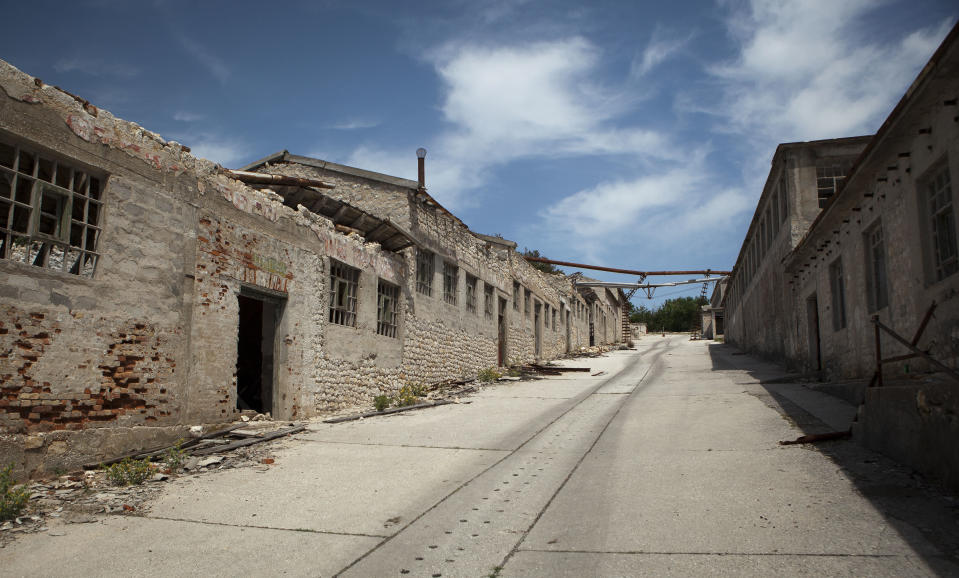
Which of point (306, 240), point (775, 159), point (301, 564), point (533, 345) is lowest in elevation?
point (301, 564)

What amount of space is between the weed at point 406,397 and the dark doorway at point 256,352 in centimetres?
282

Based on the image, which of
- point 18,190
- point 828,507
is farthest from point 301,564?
point 18,190

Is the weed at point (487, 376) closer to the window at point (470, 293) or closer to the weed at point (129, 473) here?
the window at point (470, 293)

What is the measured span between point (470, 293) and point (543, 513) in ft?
49.0

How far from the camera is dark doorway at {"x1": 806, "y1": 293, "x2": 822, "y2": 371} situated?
1602 cm

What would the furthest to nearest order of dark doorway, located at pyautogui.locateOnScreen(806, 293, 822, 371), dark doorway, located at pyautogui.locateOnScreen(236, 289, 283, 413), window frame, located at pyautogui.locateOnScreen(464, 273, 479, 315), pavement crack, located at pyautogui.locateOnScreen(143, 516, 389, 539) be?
window frame, located at pyautogui.locateOnScreen(464, 273, 479, 315) < dark doorway, located at pyautogui.locateOnScreen(806, 293, 822, 371) < dark doorway, located at pyautogui.locateOnScreen(236, 289, 283, 413) < pavement crack, located at pyautogui.locateOnScreen(143, 516, 389, 539)

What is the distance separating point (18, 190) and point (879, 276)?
12.2 m

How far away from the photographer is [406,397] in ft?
43.8

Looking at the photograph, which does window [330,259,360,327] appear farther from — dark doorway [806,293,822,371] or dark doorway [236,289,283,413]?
dark doorway [806,293,822,371]

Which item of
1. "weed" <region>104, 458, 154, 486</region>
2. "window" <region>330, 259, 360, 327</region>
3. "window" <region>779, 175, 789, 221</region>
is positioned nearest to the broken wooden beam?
"weed" <region>104, 458, 154, 486</region>

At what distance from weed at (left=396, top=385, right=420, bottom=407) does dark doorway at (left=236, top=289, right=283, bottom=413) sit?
9.24 ft

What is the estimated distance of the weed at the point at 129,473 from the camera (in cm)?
656

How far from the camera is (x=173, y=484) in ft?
21.9

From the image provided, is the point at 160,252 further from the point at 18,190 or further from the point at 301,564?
the point at 301,564
